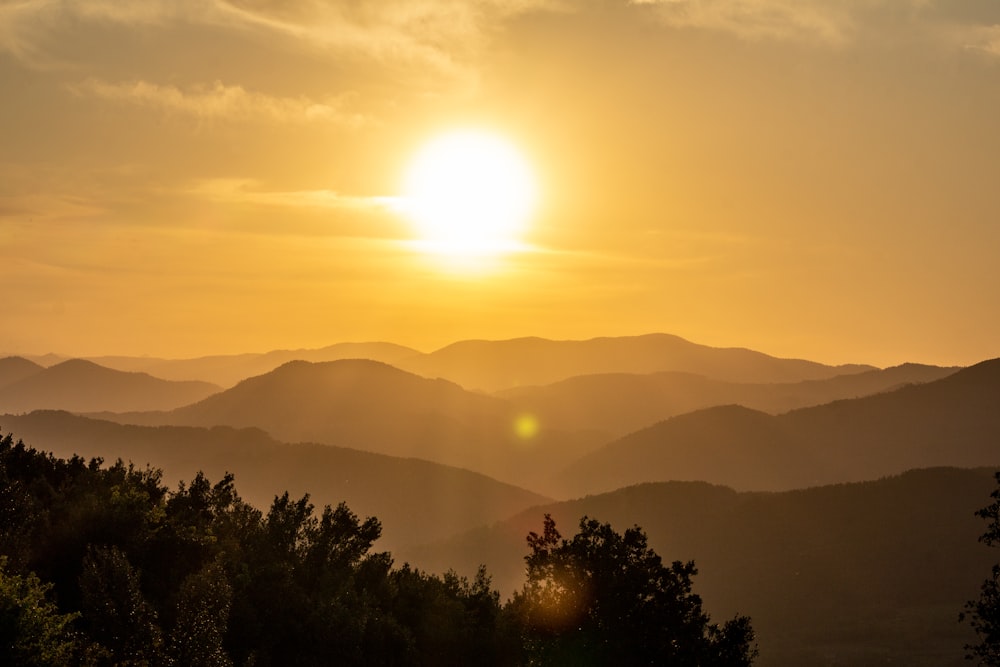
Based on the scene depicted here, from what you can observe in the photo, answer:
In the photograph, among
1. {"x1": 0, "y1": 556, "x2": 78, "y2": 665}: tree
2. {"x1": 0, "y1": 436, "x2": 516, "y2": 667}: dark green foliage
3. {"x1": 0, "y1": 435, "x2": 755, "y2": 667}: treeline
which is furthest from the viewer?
{"x1": 0, "y1": 435, "x2": 755, "y2": 667}: treeline

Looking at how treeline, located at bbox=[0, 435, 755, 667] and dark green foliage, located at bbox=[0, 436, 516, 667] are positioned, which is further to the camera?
treeline, located at bbox=[0, 435, 755, 667]

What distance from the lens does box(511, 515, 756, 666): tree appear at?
137 ft

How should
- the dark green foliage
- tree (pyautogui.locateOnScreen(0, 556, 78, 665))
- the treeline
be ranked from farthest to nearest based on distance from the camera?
the treeline → the dark green foliage → tree (pyautogui.locateOnScreen(0, 556, 78, 665))

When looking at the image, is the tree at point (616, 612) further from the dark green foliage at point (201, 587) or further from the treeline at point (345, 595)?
the dark green foliage at point (201, 587)

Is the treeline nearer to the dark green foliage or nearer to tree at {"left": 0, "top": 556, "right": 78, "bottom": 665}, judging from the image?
the dark green foliage

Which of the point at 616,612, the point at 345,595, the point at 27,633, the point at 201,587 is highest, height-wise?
the point at 345,595

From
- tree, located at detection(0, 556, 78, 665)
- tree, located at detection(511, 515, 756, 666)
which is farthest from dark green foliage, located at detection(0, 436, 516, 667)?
tree, located at detection(511, 515, 756, 666)

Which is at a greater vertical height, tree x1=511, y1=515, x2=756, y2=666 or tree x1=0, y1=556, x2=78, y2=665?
tree x1=511, y1=515, x2=756, y2=666

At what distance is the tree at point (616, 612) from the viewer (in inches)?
1642

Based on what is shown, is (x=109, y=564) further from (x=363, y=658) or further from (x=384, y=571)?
(x=384, y=571)

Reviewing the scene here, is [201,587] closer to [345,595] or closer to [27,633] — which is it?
[27,633]

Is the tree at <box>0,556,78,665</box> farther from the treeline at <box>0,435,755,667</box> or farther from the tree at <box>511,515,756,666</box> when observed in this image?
the tree at <box>511,515,756,666</box>

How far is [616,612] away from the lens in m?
42.8

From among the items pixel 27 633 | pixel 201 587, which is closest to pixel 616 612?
pixel 201 587
